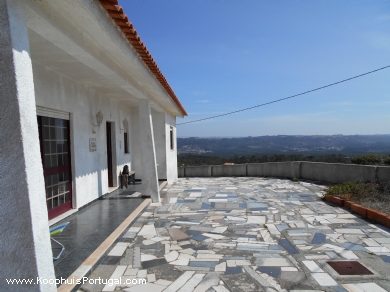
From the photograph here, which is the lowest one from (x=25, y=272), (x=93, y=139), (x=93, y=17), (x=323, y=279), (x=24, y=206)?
(x=323, y=279)

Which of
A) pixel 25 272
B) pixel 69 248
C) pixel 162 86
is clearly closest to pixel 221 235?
pixel 69 248

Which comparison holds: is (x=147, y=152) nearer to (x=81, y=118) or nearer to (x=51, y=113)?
(x=81, y=118)

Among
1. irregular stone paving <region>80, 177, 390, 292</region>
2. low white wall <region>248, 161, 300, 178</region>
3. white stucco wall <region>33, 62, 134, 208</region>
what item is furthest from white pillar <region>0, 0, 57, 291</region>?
low white wall <region>248, 161, 300, 178</region>

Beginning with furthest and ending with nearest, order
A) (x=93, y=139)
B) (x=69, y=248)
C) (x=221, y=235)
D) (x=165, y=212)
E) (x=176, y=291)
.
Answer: (x=93, y=139), (x=165, y=212), (x=221, y=235), (x=69, y=248), (x=176, y=291)

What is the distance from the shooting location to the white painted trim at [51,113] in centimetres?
564

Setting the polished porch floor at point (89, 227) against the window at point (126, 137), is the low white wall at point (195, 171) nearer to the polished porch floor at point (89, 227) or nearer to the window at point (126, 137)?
the window at point (126, 137)

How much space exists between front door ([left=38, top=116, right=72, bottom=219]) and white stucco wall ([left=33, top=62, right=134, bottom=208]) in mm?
169

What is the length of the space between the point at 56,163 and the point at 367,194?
7551 millimetres

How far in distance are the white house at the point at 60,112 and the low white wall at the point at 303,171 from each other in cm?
663

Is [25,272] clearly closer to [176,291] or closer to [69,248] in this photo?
[176,291]

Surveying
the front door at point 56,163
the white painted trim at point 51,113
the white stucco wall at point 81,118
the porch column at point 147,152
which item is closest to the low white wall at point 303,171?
the porch column at point 147,152

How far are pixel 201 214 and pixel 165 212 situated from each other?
0.90 m

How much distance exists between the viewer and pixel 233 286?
358 cm

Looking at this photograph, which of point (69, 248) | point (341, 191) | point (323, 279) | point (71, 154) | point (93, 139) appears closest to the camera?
point (323, 279)
